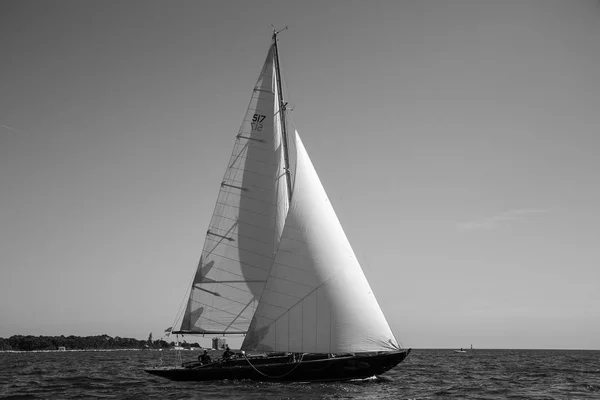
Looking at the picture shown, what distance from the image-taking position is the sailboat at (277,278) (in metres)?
26.7

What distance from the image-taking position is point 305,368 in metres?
27.0

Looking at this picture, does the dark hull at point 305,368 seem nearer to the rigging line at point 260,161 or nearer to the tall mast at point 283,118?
the tall mast at point 283,118

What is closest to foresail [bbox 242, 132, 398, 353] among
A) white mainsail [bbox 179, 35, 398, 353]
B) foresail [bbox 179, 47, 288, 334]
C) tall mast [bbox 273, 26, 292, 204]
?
white mainsail [bbox 179, 35, 398, 353]

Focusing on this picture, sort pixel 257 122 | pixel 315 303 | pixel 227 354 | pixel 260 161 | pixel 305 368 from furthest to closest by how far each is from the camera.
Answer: pixel 257 122 < pixel 260 161 < pixel 227 354 < pixel 305 368 < pixel 315 303

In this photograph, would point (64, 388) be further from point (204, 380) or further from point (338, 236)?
point (338, 236)

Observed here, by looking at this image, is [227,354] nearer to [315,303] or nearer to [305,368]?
[305,368]

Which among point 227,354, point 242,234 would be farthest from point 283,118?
point 227,354

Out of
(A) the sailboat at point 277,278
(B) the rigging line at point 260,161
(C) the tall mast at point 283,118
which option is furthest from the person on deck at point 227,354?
(B) the rigging line at point 260,161

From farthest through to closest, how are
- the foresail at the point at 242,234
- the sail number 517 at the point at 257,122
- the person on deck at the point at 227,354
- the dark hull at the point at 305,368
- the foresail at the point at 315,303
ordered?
1. the sail number 517 at the point at 257,122
2. the foresail at the point at 242,234
3. the person on deck at the point at 227,354
4. the dark hull at the point at 305,368
5. the foresail at the point at 315,303

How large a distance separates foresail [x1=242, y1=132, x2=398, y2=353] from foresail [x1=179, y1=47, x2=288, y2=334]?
3.01 meters

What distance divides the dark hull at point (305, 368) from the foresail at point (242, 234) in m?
2.40

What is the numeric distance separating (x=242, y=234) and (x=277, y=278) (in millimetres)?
4582

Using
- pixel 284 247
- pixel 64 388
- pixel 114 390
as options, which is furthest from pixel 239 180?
pixel 64 388

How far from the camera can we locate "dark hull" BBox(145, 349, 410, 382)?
27.2 meters
